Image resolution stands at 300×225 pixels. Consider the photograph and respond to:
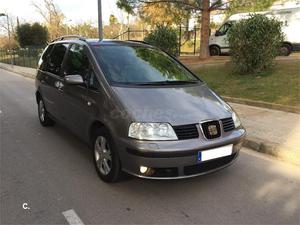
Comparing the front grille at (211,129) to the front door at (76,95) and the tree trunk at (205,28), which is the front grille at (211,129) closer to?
Answer: the front door at (76,95)

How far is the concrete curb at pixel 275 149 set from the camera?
522cm

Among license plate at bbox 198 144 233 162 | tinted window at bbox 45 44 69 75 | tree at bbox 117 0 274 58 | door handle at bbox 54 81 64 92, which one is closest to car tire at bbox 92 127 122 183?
license plate at bbox 198 144 233 162

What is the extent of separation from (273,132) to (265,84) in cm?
381

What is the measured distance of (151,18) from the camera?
1905cm

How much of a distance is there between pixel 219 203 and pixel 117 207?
42.7 inches

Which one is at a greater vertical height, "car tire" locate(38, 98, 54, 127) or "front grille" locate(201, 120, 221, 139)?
"front grille" locate(201, 120, 221, 139)

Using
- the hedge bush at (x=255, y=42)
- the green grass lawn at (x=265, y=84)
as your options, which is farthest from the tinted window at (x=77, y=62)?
the hedge bush at (x=255, y=42)

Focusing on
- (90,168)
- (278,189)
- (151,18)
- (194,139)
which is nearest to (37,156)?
(90,168)

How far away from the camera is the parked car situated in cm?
376

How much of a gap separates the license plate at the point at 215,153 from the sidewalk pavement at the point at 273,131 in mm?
1594

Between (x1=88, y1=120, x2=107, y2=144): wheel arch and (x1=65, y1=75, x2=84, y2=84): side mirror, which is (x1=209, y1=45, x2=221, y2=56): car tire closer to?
(x1=65, y1=75, x2=84, y2=84): side mirror

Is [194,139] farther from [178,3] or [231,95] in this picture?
[178,3]

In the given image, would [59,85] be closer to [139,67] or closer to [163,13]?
[139,67]

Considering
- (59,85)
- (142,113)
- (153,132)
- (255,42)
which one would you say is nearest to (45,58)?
(59,85)
